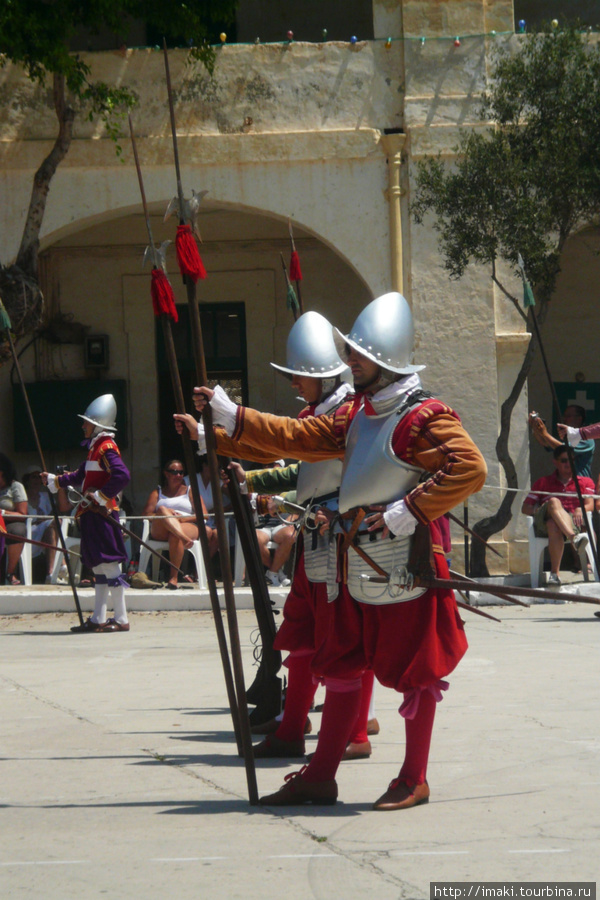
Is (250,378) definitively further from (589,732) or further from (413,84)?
(589,732)

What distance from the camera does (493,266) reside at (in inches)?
503

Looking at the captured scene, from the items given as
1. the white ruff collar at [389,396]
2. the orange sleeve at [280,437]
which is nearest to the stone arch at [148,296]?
the orange sleeve at [280,437]

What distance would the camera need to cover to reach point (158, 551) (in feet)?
Result: 40.3

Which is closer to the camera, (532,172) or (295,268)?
(295,268)

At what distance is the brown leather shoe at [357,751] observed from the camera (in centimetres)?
505

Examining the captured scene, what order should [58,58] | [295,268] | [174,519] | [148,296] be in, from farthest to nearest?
[148,296] < [174,519] < [58,58] < [295,268]

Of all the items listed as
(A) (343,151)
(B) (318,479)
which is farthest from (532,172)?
(B) (318,479)

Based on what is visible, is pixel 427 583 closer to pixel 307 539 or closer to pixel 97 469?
pixel 307 539

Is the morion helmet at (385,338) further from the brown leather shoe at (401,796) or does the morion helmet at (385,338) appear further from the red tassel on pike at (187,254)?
the brown leather shoe at (401,796)

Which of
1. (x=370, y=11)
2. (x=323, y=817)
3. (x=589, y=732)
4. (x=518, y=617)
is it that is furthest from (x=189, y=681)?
(x=370, y=11)

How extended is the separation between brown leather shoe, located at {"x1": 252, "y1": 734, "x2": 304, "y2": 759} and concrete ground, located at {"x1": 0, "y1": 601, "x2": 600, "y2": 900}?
3.0 inches

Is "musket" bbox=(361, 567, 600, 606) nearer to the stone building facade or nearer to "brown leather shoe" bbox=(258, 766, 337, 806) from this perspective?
"brown leather shoe" bbox=(258, 766, 337, 806)

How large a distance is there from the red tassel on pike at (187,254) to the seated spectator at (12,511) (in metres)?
8.10

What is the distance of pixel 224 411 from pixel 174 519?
785 centimetres
